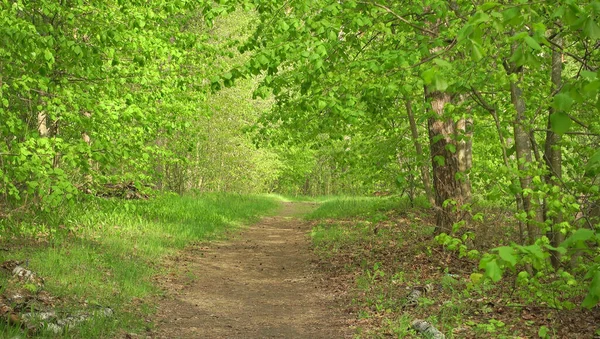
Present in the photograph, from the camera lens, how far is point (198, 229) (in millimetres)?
14047

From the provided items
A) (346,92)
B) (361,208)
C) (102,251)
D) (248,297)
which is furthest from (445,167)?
(361,208)

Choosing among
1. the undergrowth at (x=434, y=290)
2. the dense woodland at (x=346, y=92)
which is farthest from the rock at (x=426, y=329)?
the dense woodland at (x=346, y=92)

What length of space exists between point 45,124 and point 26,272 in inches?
128

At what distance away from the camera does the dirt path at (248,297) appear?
276 inches

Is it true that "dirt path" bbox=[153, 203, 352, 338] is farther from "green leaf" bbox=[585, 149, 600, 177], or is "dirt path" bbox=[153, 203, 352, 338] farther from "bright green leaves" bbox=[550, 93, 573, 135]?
"bright green leaves" bbox=[550, 93, 573, 135]

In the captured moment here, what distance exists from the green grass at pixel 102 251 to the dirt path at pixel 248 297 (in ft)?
1.64

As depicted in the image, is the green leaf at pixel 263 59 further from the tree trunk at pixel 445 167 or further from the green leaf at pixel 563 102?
the tree trunk at pixel 445 167

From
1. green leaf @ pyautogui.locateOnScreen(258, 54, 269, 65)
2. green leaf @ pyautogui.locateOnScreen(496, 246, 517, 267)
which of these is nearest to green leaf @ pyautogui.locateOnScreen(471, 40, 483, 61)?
green leaf @ pyautogui.locateOnScreen(496, 246, 517, 267)

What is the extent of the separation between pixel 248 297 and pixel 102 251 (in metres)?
2.97

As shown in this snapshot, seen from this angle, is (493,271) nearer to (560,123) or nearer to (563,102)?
(560,123)

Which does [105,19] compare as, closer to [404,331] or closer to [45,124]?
[45,124]

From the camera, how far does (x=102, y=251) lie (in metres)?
9.67

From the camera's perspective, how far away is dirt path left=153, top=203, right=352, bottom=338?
7.02 metres

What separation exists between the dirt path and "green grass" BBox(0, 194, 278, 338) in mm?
499
